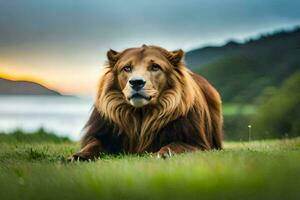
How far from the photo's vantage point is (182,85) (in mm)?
3271

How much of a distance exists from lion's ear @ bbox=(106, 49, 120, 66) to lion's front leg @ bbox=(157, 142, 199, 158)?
0.41 metres

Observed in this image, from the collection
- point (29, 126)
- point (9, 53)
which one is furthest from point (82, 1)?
point (29, 126)

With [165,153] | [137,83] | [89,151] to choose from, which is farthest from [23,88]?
[165,153]

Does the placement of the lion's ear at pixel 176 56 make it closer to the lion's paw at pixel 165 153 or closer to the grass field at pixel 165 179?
the lion's paw at pixel 165 153

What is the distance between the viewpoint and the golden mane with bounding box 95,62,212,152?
322cm

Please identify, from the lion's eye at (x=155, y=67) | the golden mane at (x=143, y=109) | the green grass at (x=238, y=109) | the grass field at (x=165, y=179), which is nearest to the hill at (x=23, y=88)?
the golden mane at (x=143, y=109)

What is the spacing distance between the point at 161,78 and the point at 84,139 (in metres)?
0.43

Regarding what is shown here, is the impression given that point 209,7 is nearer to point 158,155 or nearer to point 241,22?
point 241,22

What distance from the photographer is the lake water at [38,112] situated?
3158 mm

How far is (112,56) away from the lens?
322 centimetres

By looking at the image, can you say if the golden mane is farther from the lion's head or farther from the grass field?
the grass field

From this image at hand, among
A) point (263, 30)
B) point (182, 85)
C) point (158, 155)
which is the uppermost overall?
point (263, 30)

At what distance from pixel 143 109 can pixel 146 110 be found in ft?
0.05

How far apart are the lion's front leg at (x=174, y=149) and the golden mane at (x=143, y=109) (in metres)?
0.11
